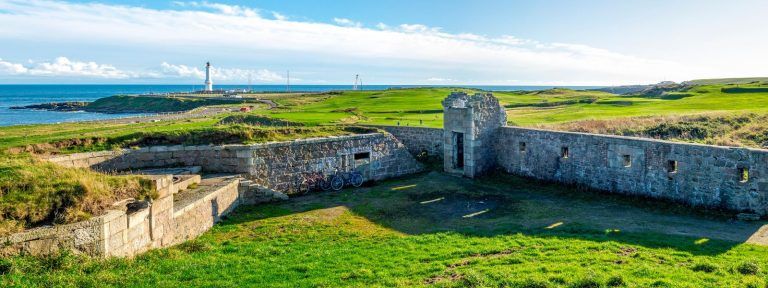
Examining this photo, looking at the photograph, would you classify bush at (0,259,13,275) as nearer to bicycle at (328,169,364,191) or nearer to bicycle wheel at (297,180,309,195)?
bicycle wheel at (297,180,309,195)

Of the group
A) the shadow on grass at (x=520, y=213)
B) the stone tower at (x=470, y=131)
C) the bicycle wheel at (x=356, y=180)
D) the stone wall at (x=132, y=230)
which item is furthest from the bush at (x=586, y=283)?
the bicycle wheel at (x=356, y=180)

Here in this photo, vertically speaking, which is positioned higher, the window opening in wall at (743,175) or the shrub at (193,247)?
the window opening in wall at (743,175)

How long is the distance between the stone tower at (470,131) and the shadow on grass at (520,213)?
933 mm

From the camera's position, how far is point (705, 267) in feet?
30.4

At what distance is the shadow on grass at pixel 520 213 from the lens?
12.0m

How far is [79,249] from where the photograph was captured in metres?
9.41

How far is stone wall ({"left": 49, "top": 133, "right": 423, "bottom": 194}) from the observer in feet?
57.3

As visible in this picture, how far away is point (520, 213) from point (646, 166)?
4501 mm

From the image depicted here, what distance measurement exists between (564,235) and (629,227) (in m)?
2.12

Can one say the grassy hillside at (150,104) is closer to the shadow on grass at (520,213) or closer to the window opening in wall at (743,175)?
the shadow on grass at (520,213)

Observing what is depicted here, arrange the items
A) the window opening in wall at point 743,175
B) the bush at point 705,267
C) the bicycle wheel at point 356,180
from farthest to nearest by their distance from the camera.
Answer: the bicycle wheel at point 356,180, the window opening in wall at point 743,175, the bush at point 705,267

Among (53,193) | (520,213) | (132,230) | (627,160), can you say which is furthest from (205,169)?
(627,160)

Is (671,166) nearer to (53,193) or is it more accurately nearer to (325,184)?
(325,184)

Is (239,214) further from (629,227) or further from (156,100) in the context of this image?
(156,100)
